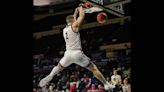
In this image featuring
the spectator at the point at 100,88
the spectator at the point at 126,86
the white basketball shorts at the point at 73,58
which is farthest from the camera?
the white basketball shorts at the point at 73,58

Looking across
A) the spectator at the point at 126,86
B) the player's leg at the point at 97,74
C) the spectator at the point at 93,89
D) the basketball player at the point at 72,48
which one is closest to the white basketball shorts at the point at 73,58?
the basketball player at the point at 72,48

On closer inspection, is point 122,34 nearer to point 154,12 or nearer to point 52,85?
point 154,12

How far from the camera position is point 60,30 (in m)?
4.19

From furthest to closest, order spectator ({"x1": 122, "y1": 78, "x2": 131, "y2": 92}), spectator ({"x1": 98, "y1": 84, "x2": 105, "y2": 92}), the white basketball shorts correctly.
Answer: the white basketball shorts, spectator ({"x1": 98, "y1": 84, "x2": 105, "y2": 92}), spectator ({"x1": 122, "y1": 78, "x2": 131, "y2": 92})

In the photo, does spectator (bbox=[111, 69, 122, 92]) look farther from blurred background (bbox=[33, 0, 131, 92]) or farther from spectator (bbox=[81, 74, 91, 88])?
spectator (bbox=[81, 74, 91, 88])

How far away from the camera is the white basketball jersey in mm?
4128

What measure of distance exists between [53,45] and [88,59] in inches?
13.8

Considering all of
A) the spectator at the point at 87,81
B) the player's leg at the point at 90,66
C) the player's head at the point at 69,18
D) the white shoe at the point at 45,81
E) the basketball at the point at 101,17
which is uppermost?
the basketball at the point at 101,17

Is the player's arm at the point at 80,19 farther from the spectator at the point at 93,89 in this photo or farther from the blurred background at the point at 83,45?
the spectator at the point at 93,89

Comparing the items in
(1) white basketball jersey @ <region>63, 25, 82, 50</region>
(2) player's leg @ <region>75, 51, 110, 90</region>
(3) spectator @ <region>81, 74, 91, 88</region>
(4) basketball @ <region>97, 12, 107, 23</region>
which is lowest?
(3) spectator @ <region>81, 74, 91, 88</region>

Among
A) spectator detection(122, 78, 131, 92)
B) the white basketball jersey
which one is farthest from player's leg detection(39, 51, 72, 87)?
spectator detection(122, 78, 131, 92)

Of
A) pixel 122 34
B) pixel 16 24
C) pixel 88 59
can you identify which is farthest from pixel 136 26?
pixel 16 24

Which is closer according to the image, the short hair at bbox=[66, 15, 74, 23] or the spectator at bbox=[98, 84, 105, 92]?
the spectator at bbox=[98, 84, 105, 92]

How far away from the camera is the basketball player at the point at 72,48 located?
4081mm
